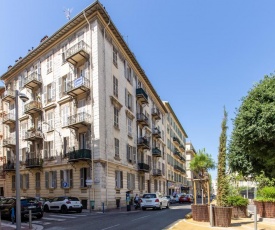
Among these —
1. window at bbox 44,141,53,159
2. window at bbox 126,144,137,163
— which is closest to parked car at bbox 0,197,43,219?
window at bbox 44,141,53,159

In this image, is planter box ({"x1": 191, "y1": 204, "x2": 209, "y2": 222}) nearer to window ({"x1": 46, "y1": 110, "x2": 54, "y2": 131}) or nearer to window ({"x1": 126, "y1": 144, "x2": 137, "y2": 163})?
window ({"x1": 126, "y1": 144, "x2": 137, "y2": 163})

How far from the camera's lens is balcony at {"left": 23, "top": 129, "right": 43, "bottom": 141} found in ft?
118

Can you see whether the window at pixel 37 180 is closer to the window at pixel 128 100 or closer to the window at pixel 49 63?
the window at pixel 49 63

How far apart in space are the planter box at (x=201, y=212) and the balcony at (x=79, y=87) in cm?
1803

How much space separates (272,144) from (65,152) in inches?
811

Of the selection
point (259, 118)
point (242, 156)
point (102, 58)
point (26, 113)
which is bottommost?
point (242, 156)

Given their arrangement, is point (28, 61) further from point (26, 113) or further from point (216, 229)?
point (216, 229)

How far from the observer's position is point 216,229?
1320 cm

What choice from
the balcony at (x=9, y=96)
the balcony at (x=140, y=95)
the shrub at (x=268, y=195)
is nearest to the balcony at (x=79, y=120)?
the balcony at (x=140, y=95)

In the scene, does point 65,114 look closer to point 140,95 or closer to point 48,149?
point 48,149

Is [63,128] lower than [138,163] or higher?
higher

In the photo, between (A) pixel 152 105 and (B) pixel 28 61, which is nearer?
(B) pixel 28 61

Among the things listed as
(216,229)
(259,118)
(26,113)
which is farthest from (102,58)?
(216,229)

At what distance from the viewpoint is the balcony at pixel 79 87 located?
30797 millimetres
